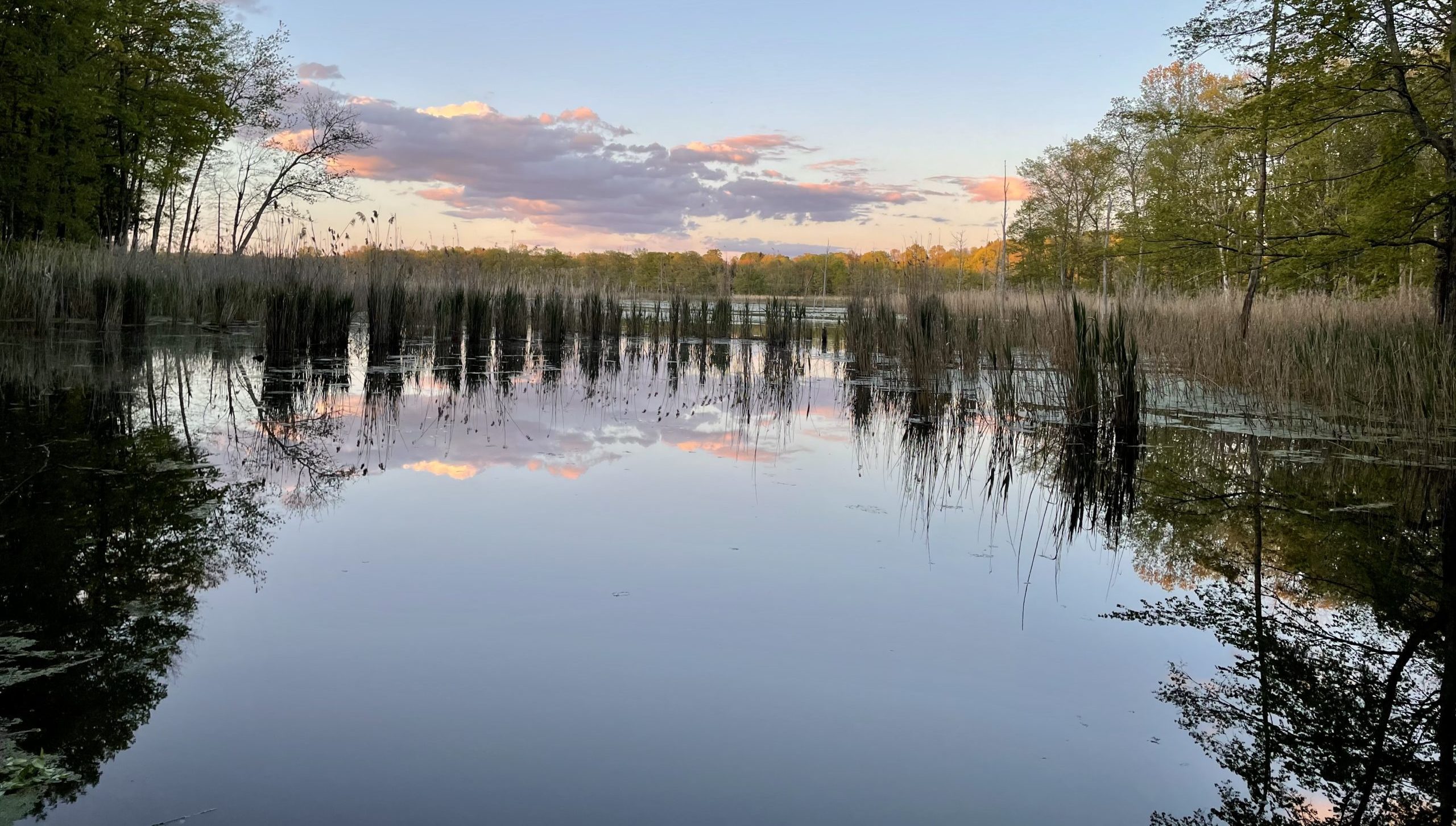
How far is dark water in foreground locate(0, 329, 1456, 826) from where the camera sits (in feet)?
5.41

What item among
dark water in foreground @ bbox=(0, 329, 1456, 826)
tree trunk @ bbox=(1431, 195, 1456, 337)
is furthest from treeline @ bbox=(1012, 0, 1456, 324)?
dark water in foreground @ bbox=(0, 329, 1456, 826)

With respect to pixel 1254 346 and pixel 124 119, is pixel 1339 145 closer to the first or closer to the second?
pixel 1254 346

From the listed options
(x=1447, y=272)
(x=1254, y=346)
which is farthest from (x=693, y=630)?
(x=1447, y=272)

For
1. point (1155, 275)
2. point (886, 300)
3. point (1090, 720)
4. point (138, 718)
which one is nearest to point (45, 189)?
point (886, 300)

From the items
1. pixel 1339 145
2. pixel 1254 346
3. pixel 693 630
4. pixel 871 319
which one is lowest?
pixel 693 630

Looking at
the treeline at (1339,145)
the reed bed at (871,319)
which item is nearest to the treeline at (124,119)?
the reed bed at (871,319)

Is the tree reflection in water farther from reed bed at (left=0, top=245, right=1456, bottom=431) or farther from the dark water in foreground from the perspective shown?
reed bed at (left=0, top=245, right=1456, bottom=431)

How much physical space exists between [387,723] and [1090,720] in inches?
60.8

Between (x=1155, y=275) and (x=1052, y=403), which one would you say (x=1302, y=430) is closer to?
(x=1052, y=403)

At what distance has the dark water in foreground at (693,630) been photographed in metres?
1.65

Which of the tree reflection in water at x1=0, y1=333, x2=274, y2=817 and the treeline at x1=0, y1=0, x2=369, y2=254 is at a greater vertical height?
the treeline at x1=0, y1=0, x2=369, y2=254

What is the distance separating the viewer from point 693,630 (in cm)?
241

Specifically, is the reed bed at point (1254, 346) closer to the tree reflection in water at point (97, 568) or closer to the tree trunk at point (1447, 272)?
the tree trunk at point (1447, 272)

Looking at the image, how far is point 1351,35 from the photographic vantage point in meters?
8.14
